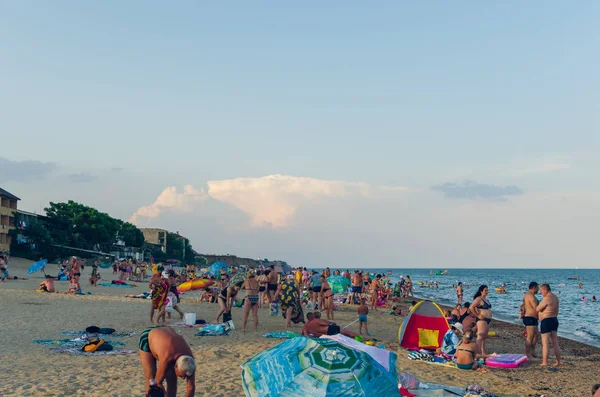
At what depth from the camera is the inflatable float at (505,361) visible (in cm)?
1048

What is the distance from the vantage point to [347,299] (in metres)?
24.2

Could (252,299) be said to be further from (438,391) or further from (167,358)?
Answer: (167,358)

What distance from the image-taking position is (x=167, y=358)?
545cm

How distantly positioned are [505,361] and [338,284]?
13566mm

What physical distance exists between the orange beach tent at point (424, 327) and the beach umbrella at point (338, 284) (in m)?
12.2

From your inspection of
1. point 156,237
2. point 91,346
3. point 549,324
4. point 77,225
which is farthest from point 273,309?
point 156,237

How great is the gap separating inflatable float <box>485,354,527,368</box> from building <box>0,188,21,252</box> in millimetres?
43201

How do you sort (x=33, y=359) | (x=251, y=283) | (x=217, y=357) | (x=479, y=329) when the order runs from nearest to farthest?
(x=33, y=359)
(x=217, y=357)
(x=479, y=329)
(x=251, y=283)

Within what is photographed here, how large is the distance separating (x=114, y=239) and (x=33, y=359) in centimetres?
6285

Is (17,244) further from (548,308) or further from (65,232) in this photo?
(548,308)

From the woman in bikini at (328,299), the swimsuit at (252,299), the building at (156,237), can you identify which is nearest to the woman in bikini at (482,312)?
the swimsuit at (252,299)

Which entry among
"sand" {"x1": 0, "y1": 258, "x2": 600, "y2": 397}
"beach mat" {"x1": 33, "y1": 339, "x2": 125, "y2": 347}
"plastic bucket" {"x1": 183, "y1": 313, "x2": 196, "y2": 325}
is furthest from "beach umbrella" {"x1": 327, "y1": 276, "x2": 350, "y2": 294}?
"beach mat" {"x1": 33, "y1": 339, "x2": 125, "y2": 347}

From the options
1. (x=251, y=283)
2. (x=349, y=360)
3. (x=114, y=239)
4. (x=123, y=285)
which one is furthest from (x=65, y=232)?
(x=349, y=360)

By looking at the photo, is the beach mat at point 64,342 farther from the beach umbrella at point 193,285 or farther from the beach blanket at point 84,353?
the beach umbrella at point 193,285
